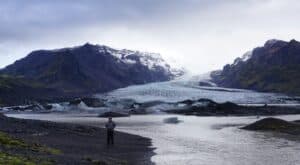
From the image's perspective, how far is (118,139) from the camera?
165 feet

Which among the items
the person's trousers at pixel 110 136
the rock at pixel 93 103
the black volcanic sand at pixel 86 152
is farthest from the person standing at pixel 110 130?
the rock at pixel 93 103

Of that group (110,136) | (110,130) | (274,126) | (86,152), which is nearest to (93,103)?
(274,126)

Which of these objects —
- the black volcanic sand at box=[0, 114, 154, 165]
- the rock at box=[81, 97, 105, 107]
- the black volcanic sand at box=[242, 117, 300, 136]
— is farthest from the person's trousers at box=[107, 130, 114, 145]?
the rock at box=[81, 97, 105, 107]

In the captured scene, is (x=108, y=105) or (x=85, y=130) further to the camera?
(x=108, y=105)

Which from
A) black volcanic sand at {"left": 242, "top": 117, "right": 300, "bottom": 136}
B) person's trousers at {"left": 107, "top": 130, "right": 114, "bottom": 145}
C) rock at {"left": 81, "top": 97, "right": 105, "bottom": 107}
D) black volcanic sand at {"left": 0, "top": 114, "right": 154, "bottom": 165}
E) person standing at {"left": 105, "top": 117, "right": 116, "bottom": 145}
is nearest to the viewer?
black volcanic sand at {"left": 0, "top": 114, "right": 154, "bottom": 165}

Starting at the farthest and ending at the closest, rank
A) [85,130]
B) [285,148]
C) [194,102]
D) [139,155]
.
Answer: [194,102] < [85,130] < [285,148] < [139,155]

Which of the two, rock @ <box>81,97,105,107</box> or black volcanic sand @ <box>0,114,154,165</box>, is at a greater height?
rock @ <box>81,97,105,107</box>

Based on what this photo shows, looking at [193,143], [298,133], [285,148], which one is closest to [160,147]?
[193,143]

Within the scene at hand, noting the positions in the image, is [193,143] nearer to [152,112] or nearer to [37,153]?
[37,153]

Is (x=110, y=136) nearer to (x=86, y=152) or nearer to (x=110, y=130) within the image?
(x=110, y=130)

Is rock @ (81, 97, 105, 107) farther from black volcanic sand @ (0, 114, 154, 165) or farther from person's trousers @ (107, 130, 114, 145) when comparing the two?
person's trousers @ (107, 130, 114, 145)

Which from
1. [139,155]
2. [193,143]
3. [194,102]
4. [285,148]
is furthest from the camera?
[194,102]

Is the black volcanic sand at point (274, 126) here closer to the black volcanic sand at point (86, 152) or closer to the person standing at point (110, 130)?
the black volcanic sand at point (86, 152)

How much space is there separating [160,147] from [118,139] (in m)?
7.44
